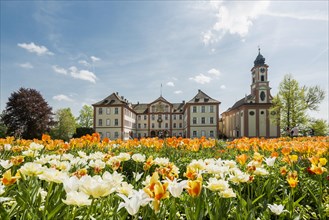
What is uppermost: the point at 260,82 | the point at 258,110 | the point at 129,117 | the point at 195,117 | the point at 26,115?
the point at 260,82

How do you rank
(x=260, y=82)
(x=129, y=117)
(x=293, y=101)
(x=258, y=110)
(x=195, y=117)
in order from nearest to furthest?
Result: (x=293, y=101) → (x=258, y=110) → (x=260, y=82) → (x=195, y=117) → (x=129, y=117)

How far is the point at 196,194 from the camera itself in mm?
1610

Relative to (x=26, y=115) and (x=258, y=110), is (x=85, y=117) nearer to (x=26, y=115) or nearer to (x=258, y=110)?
(x=26, y=115)

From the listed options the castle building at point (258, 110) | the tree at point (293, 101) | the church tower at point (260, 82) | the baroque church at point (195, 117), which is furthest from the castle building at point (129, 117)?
the tree at point (293, 101)

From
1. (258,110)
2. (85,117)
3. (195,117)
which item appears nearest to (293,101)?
(258,110)

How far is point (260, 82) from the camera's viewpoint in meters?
54.1

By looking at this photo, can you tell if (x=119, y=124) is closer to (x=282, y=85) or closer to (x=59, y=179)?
(x=282, y=85)

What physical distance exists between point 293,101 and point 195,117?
24368 mm

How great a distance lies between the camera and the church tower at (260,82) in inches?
2104

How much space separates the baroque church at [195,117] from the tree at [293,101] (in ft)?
35.7

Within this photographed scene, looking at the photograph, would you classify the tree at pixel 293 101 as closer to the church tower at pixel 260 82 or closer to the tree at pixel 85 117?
the church tower at pixel 260 82

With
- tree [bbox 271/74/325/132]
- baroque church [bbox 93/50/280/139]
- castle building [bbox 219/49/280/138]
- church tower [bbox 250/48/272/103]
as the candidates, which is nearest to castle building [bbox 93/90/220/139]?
baroque church [bbox 93/50/280/139]

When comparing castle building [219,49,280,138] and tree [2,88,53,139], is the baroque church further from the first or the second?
tree [2,88,53,139]

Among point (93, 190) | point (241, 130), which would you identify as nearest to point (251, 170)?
point (93, 190)
